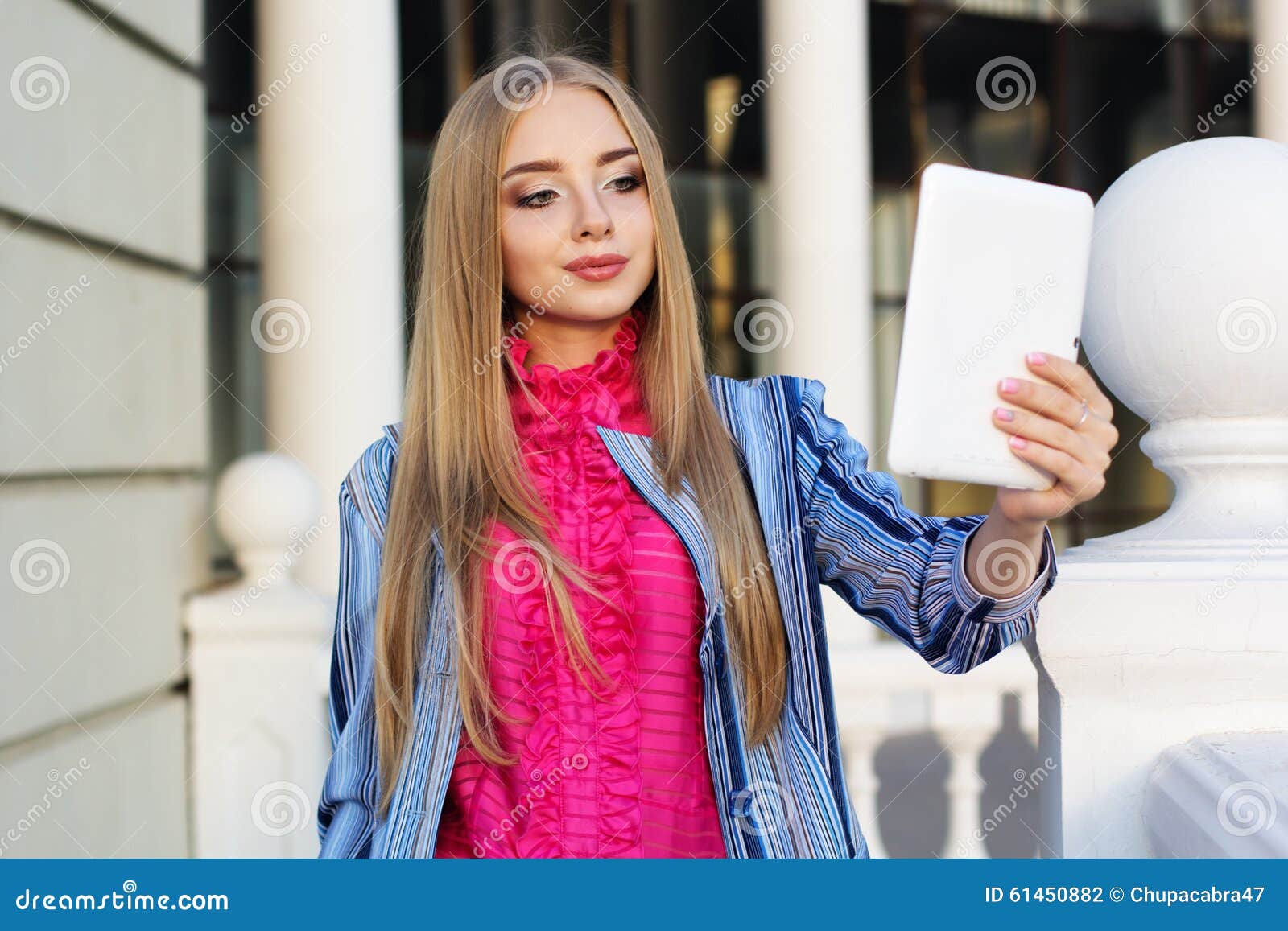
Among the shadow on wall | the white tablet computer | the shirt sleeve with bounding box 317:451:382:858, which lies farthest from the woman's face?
the shadow on wall

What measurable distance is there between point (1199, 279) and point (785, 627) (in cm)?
60

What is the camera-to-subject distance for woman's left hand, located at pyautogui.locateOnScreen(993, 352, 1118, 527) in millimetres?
1123

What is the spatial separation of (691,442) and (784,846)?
1.59 ft

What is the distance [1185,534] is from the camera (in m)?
1.50

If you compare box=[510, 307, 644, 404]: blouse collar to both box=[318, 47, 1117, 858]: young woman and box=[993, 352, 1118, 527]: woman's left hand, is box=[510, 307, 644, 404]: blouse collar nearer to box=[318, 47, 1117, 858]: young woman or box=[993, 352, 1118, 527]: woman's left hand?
box=[318, 47, 1117, 858]: young woman

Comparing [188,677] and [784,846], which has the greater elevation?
[188,677]

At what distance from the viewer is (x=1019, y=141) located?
8.34 metres

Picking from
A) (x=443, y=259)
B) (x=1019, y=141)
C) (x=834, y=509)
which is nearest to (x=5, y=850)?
(x=443, y=259)

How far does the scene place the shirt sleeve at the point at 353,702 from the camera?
60.9 inches

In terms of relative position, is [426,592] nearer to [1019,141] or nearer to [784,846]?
[784,846]

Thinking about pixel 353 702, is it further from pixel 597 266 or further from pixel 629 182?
pixel 629 182

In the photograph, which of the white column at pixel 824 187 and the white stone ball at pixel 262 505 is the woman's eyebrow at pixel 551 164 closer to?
the white stone ball at pixel 262 505

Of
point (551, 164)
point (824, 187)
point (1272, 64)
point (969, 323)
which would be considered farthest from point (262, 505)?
point (1272, 64)

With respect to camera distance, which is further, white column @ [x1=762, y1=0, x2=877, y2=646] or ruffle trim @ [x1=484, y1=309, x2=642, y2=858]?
white column @ [x1=762, y1=0, x2=877, y2=646]
